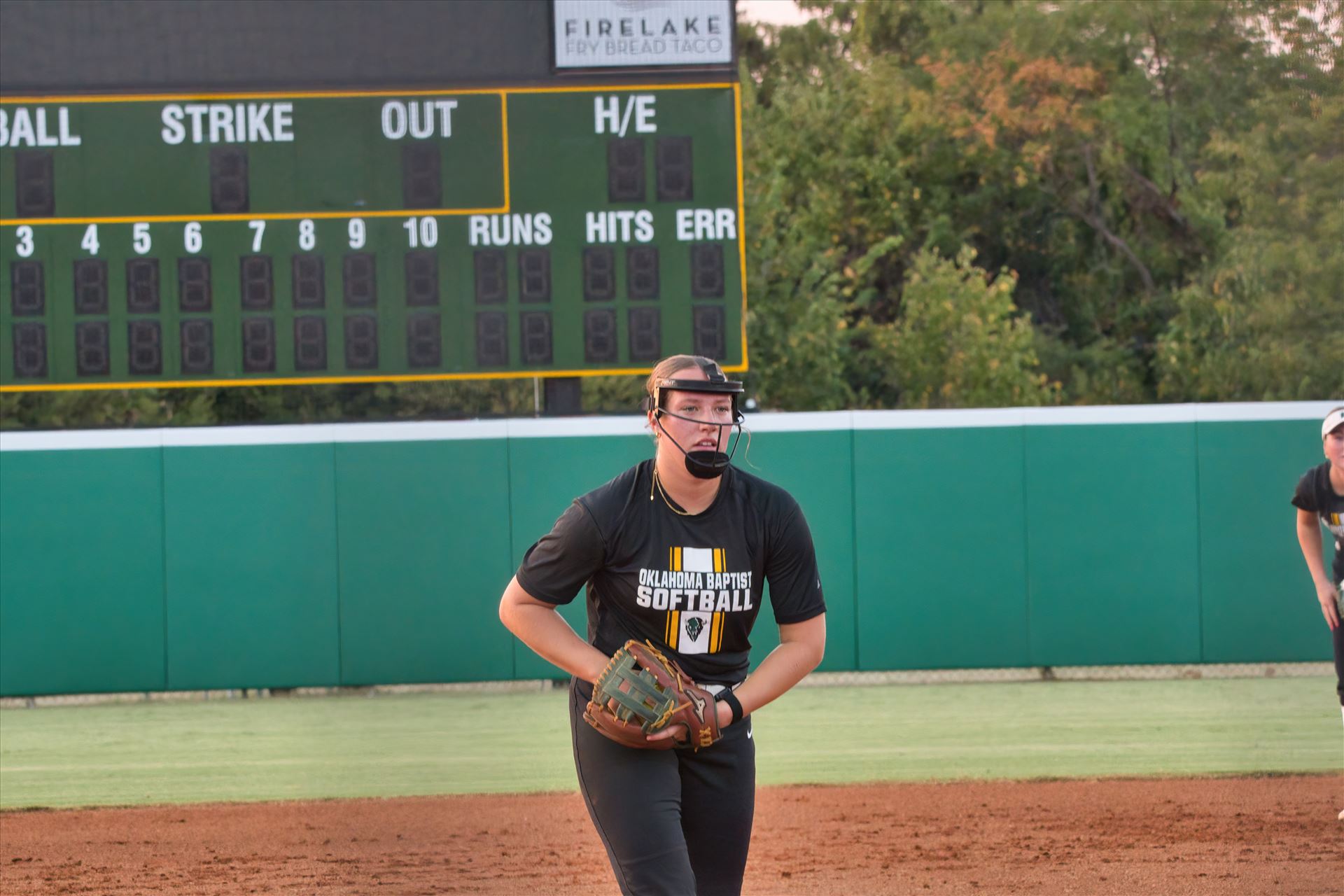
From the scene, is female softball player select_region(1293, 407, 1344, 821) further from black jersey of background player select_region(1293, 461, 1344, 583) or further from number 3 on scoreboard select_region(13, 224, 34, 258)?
number 3 on scoreboard select_region(13, 224, 34, 258)

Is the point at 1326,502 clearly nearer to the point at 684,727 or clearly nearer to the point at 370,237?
the point at 684,727

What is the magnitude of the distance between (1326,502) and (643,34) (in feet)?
21.0

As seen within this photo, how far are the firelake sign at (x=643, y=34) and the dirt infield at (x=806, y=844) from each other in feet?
18.5

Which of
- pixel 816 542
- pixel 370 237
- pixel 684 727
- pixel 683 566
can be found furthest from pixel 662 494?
pixel 816 542

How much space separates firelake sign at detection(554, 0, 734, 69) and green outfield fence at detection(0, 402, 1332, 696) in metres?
2.88

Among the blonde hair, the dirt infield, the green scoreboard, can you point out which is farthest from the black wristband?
the green scoreboard

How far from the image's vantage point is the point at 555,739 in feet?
34.3

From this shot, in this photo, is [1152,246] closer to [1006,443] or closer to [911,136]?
[911,136]

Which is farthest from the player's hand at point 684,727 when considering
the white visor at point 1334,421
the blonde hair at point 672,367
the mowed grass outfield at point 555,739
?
the mowed grass outfield at point 555,739

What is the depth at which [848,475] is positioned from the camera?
42.3 feet

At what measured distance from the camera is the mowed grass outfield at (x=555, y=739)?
29.3 ft

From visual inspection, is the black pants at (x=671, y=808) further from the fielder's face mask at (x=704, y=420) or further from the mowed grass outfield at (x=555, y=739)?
the mowed grass outfield at (x=555, y=739)

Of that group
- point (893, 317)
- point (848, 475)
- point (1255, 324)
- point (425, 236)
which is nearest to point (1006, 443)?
point (848, 475)

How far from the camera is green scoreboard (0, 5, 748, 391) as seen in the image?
11.5 metres
